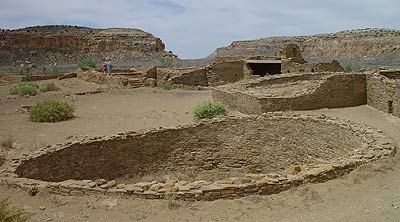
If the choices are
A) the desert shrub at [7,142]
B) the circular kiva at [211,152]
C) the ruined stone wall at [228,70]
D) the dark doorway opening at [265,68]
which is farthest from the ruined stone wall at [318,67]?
the desert shrub at [7,142]

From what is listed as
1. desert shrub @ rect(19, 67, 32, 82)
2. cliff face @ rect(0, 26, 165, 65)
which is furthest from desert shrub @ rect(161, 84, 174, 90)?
cliff face @ rect(0, 26, 165, 65)

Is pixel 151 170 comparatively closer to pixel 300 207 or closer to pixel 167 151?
pixel 167 151

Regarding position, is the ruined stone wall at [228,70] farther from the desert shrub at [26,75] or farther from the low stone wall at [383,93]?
the desert shrub at [26,75]

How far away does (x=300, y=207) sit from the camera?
5.86m

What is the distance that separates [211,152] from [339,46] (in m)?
47.4

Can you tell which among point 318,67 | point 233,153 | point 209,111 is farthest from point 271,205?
point 318,67

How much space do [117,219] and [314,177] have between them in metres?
2.85

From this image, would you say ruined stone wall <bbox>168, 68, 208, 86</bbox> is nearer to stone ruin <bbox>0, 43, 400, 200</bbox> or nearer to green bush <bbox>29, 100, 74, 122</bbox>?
green bush <bbox>29, 100, 74, 122</bbox>

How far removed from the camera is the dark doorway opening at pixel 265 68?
87.6ft

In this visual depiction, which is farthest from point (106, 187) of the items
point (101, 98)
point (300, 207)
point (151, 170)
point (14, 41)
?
point (14, 41)

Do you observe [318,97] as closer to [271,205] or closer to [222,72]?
[271,205]

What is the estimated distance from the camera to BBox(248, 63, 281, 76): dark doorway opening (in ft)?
87.6

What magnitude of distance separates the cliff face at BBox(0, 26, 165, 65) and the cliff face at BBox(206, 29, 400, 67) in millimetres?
10882

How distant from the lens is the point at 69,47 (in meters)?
65.3
